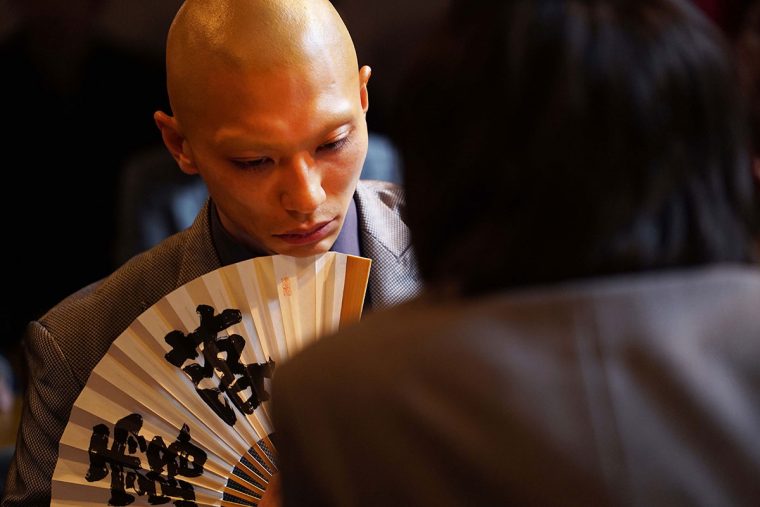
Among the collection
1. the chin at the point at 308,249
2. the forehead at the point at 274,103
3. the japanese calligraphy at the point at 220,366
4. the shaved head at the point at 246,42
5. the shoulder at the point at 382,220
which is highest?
the shaved head at the point at 246,42

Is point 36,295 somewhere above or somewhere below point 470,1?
below

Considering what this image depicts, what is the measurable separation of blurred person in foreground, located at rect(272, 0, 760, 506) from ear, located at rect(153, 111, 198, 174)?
727 mm

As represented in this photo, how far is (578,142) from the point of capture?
883 mm

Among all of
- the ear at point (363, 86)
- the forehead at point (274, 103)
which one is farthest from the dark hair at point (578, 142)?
the ear at point (363, 86)

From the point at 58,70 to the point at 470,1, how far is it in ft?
8.68

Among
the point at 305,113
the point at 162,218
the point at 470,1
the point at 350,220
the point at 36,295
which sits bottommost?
the point at 36,295

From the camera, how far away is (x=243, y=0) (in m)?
1.50

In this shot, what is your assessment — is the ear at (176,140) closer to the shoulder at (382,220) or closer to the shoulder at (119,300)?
the shoulder at (119,300)

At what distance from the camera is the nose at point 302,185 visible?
146 cm

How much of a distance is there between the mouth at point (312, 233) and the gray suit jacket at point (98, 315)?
0.43ft

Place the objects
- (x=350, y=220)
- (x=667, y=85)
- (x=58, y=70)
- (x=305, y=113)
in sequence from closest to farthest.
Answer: (x=667, y=85)
(x=305, y=113)
(x=350, y=220)
(x=58, y=70)

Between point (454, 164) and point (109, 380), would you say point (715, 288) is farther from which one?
point (109, 380)

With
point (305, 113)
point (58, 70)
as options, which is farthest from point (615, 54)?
point (58, 70)

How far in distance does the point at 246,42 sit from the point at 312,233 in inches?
10.0
